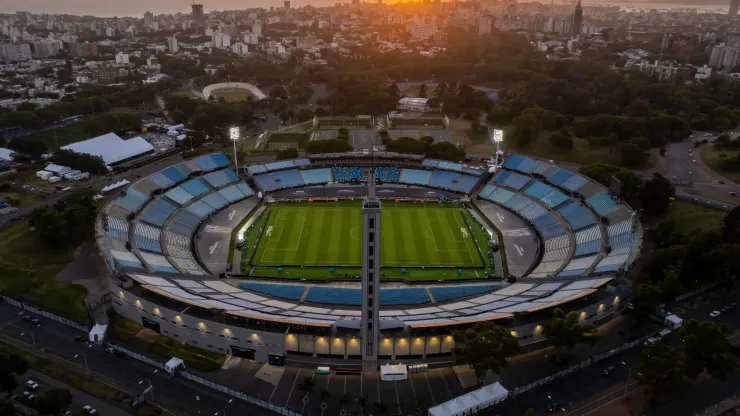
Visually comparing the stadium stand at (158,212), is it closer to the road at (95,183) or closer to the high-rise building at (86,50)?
the road at (95,183)

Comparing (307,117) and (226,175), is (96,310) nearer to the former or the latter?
(226,175)

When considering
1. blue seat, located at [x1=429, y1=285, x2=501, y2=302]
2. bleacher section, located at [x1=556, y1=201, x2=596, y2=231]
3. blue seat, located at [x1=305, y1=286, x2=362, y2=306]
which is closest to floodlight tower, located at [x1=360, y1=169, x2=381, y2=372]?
blue seat, located at [x1=305, y1=286, x2=362, y2=306]

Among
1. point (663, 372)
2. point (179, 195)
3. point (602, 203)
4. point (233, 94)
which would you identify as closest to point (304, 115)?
point (233, 94)

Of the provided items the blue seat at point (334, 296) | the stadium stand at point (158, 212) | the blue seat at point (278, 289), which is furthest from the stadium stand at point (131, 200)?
the blue seat at point (334, 296)

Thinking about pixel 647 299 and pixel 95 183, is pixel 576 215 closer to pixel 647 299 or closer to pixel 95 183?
pixel 647 299

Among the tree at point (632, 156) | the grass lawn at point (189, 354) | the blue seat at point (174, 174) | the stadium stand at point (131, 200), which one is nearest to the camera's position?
the grass lawn at point (189, 354)
